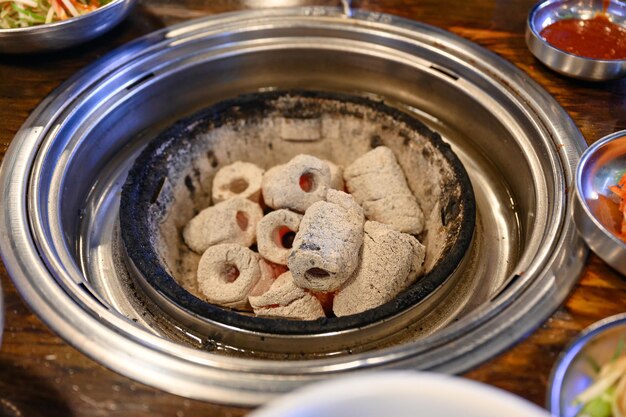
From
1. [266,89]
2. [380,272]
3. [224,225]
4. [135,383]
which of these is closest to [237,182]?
[224,225]

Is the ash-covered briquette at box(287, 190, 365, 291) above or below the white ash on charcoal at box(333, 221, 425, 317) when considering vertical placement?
above

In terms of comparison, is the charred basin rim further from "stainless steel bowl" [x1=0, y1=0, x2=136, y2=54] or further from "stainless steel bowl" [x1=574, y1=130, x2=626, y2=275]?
"stainless steel bowl" [x1=0, y1=0, x2=136, y2=54]

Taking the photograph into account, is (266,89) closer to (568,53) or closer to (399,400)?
(568,53)

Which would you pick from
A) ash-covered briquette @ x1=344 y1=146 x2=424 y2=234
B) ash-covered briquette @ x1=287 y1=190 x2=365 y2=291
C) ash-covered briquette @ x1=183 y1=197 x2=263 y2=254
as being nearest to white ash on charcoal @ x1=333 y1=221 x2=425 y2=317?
ash-covered briquette @ x1=287 y1=190 x2=365 y2=291

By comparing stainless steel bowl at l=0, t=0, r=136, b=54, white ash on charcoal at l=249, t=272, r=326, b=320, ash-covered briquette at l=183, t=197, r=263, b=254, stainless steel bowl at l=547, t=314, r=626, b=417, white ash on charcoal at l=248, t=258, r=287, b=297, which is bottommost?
white ash on charcoal at l=248, t=258, r=287, b=297

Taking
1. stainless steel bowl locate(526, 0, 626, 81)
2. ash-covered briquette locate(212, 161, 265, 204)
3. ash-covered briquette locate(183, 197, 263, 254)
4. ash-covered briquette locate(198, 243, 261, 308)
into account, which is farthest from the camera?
ash-covered briquette locate(212, 161, 265, 204)

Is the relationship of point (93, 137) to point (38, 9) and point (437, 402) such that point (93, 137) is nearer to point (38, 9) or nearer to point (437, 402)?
point (38, 9)

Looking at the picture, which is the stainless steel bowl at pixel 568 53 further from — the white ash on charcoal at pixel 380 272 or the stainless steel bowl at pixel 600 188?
the white ash on charcoal at pixel 380 272

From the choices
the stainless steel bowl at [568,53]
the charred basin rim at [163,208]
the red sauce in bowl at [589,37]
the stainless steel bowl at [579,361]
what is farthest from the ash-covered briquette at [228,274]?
the red sauce in bowl at [589,37]
